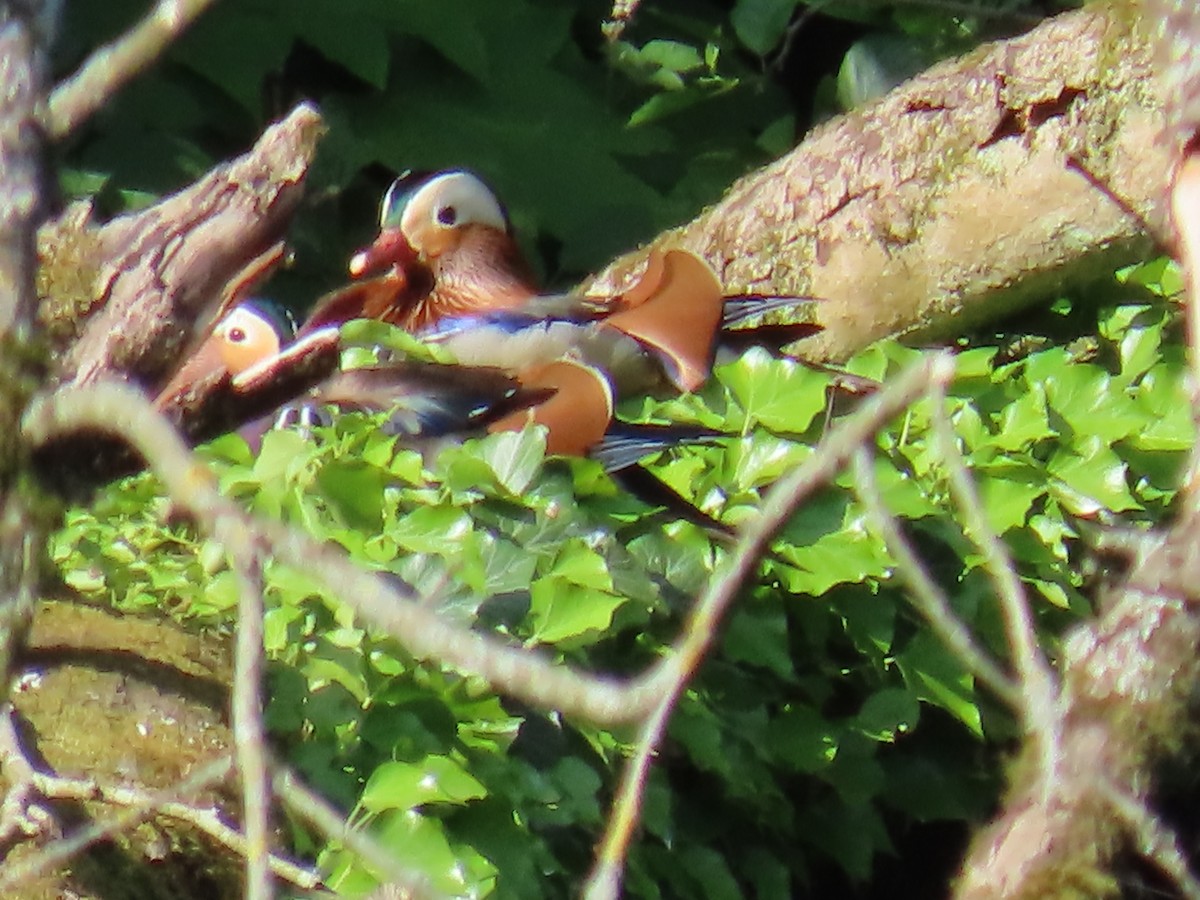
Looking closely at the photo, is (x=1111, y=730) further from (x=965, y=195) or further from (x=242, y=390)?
(x=965, y=195)

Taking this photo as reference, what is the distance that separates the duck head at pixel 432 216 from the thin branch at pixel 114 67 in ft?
6.93

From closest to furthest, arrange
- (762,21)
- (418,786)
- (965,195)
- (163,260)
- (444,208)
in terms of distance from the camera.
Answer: (163,260), (418,786), (965,195), (444,208), (762,21)

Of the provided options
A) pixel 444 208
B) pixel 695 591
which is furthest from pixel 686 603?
pixel 444 208

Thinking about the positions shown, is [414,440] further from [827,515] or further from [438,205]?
[438,205]

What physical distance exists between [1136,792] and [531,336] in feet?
A: 5.16

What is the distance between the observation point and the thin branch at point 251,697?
825 millimetres

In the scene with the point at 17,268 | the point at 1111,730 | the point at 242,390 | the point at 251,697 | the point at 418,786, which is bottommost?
the point at 418,786

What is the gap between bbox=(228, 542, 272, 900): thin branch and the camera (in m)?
0.83

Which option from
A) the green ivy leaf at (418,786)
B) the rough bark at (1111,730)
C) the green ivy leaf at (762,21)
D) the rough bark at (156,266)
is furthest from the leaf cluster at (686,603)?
the green ivy leaf at (762,21)

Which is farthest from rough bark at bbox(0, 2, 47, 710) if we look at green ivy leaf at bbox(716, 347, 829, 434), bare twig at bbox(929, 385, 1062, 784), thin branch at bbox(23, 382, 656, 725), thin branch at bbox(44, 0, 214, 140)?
green ivy leaf at bbox(716, 347, 829, 434)

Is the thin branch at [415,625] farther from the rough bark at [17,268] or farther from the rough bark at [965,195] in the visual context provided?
the rough bark at [965,195]

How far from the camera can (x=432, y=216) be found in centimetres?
315

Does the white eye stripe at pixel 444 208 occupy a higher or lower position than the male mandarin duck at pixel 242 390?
lower

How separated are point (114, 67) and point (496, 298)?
2.05 meters
